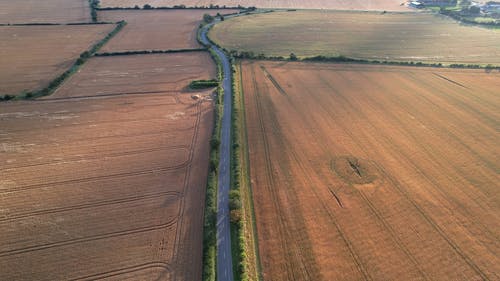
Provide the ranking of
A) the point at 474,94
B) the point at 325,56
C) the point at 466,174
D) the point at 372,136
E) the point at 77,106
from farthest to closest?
the point at 325,56 < the point at 474,94 < the point at 77,106 < the point at 372,136 < the point at 466,174

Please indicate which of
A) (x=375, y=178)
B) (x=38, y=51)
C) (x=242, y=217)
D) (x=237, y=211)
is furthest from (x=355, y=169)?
(x=38, y=51)

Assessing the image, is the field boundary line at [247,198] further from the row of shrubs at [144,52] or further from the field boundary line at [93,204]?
the row of shrubs at [144,52]

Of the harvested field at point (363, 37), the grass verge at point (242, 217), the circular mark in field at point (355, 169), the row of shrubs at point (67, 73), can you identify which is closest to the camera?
the grass verge at point (242, 217)

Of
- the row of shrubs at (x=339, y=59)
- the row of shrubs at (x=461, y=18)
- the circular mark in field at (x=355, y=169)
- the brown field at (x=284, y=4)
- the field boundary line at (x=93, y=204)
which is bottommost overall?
the field boundary line at (x=93, y=204)

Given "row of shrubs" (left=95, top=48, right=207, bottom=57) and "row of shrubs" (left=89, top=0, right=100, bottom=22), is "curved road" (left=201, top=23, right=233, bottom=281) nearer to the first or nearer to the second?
"row of shrubs" (left=95, top=48, right=207, bottom=57)

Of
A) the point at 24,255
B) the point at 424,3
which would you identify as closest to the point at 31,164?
the point at 24,255

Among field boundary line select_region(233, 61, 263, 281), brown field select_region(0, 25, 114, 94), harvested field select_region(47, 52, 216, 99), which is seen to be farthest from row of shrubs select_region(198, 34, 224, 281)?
brown field select_region(0, 25, 114, 94)

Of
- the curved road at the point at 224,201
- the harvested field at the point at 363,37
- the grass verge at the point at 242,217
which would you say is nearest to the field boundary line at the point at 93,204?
the curved road at the point at 224,201

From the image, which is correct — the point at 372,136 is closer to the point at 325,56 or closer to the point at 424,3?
the point at 325,56
